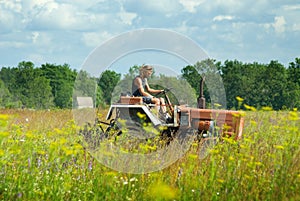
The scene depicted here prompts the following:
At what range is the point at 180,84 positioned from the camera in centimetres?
782

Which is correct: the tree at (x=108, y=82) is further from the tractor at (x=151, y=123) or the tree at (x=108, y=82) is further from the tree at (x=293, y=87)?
the tree at (x=293, y=87)

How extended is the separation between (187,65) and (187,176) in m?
2.62

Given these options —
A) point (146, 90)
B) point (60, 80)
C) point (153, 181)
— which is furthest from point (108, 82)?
point (60, 80)

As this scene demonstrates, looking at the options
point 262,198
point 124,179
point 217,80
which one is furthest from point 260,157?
point 217,80

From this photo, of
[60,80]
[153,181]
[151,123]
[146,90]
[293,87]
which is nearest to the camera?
[153,181]

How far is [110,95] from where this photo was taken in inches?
323

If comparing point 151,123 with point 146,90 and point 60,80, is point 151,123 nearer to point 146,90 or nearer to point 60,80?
point 146,90

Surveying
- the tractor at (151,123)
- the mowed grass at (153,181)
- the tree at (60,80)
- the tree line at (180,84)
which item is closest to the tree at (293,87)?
the tree line at (180,84)

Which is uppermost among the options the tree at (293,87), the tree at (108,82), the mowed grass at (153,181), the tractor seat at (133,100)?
the tree at (293,87)

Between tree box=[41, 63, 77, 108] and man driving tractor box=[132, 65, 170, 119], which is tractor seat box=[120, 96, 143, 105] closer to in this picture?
man driving tractor box=[132, 65, 170, 119]

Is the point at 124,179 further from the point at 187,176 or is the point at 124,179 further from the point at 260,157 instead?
the point at 260,157

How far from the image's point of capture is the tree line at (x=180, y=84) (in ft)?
25.9

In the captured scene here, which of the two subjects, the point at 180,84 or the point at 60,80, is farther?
the point at 60,80

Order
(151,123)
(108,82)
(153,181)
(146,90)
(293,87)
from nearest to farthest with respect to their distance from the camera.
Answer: (153,181)
(151,123)
(108,82)
(146,90)
(293,87)
